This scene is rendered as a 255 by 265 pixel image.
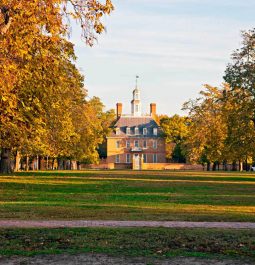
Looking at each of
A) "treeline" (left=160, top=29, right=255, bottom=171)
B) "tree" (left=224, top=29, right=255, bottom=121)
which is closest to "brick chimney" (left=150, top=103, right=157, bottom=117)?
"treeline" (left=160, top=29, right=255, bottom=171)

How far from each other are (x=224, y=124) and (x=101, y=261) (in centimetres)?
6432

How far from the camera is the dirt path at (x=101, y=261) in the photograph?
9.18m

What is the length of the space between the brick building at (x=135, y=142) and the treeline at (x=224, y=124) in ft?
8.09

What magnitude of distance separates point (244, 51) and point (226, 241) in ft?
111

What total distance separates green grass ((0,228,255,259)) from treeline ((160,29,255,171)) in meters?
30.6

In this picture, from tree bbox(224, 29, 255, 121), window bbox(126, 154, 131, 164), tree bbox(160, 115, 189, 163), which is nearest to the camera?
tree bbox(224, 29, 255, 121)

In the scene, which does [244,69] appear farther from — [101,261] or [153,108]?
[153,108]

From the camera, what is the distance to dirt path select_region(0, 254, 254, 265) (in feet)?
30.1

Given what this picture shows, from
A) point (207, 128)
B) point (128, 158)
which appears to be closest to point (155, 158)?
point (128, 158)

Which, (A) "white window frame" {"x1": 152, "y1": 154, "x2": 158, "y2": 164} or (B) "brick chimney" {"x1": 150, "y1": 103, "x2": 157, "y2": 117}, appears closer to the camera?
(A) "white window frame" {"x1": 152, "y1": 154, "x2": 158, "y2": 164}

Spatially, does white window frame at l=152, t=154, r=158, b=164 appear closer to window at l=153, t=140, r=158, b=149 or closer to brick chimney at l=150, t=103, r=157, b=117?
window at l=153, t=140, r=158, b=149

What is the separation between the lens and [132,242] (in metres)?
11.0

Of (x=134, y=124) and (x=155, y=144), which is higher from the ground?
(x=134, y=124)

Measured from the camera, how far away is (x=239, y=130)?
1666 inches
